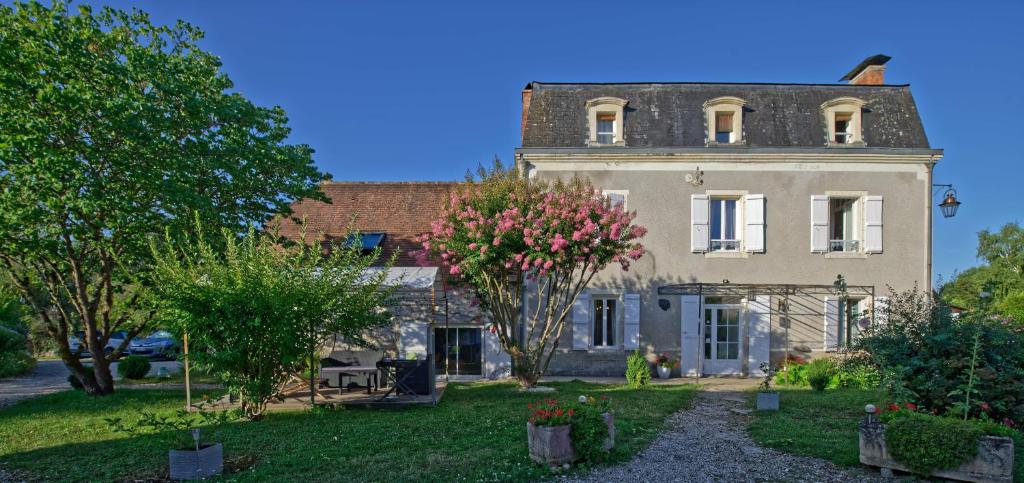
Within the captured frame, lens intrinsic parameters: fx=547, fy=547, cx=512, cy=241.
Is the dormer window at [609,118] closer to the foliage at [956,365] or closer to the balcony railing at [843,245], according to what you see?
the balcony railing at [843,245]

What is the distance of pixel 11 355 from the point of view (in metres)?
15.6

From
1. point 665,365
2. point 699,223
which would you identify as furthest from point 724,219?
point 665,365

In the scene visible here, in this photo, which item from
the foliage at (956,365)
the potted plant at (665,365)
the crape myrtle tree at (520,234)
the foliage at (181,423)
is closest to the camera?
the foliage at (181,423)

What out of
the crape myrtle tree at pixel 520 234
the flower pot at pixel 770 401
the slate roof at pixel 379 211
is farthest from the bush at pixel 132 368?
the flower pot at pixel 770 401

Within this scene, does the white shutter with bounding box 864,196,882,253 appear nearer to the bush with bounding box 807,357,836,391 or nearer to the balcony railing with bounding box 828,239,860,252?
the balcony railing with bounding box 828,239,860,252

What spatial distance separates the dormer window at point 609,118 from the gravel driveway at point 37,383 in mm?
14006

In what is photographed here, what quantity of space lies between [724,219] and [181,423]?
12763mm

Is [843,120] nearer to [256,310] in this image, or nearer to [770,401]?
[770,401]

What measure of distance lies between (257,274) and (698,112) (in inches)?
468

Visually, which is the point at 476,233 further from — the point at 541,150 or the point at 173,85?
the point at 173,85

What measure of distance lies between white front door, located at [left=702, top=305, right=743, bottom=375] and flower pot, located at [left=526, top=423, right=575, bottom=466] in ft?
31.5

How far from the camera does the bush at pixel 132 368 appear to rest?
14234mm

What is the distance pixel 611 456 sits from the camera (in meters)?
6.03

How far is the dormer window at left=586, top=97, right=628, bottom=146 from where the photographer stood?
14.5 metres
